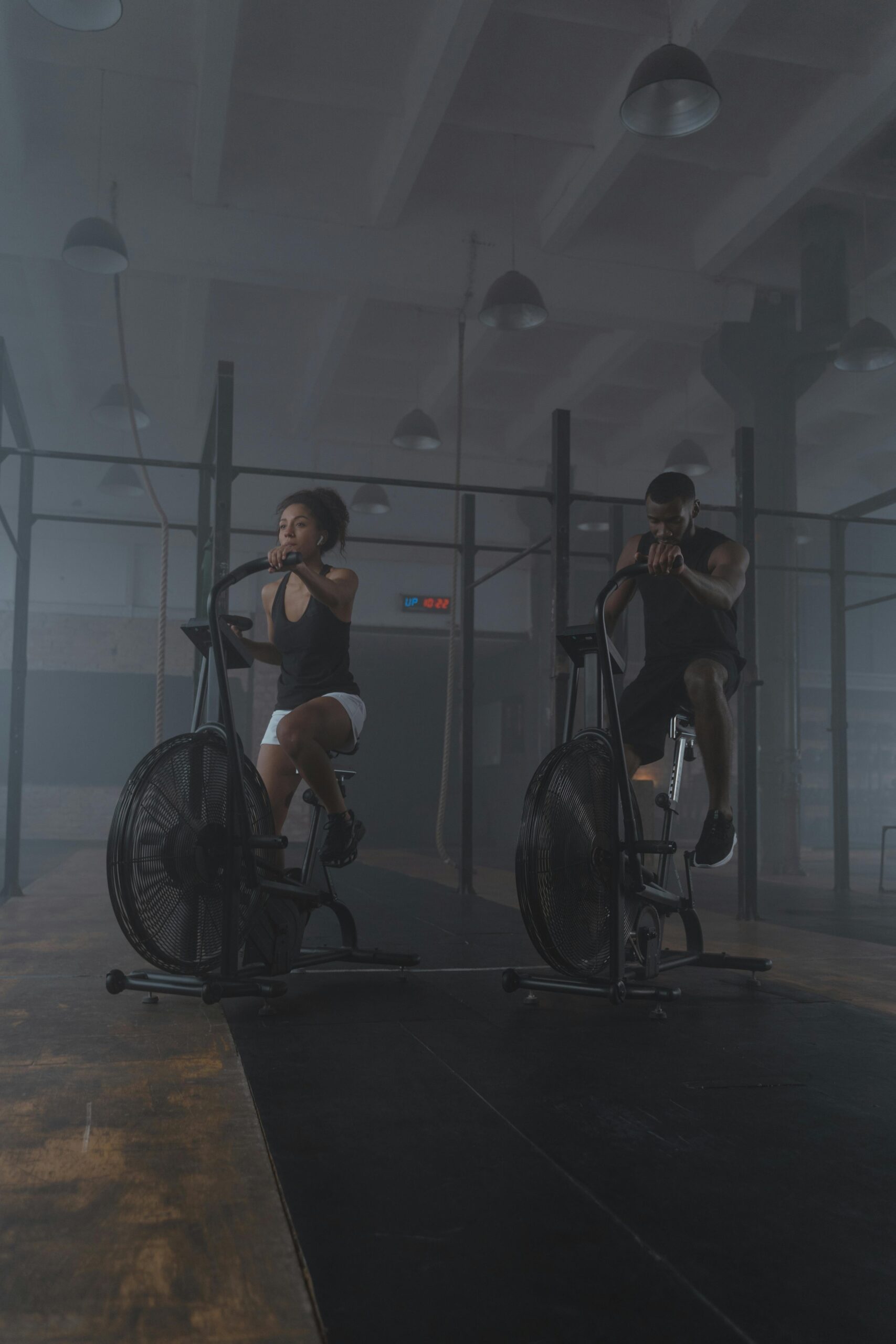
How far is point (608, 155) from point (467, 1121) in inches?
257

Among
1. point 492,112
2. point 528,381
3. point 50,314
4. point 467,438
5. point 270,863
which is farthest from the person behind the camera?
point 467,438

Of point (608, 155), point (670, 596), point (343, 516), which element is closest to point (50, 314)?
point (608, 155)

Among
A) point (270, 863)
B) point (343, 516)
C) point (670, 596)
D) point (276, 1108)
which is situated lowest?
point (276, 1108)

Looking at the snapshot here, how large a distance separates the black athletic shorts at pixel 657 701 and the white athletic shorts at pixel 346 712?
2.42 ft

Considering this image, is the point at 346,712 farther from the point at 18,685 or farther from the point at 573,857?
the point at 18,685

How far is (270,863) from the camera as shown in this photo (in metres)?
2.59

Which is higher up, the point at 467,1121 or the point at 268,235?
the point at 268,235

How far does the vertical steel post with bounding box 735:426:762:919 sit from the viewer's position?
→ 15.3 feet

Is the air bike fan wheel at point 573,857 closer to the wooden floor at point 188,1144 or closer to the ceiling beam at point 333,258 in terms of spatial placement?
the wooden floor at point 188,1144

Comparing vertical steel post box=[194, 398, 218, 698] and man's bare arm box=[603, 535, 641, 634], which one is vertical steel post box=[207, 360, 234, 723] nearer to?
vertical steel post box=[194, 398, 218, 698]

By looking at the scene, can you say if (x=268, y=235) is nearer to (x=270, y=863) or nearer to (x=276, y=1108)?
(x=270, y=863)

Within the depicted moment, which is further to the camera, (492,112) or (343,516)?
(492,112)

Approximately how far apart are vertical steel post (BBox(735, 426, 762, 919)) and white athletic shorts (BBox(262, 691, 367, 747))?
2194mm

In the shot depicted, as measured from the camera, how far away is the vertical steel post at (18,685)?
5156mm
